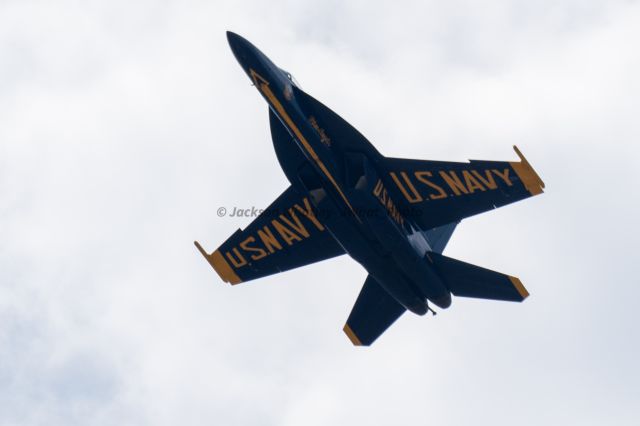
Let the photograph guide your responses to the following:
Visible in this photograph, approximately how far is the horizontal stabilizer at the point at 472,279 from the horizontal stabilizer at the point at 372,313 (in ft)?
10.5

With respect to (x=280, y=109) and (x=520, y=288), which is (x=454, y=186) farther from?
(x=280, y=109)

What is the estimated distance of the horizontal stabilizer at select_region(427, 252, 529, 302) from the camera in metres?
39.0

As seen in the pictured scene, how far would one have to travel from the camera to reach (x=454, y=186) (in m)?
38.3

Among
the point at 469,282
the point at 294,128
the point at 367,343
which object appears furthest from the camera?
the point at 367,343

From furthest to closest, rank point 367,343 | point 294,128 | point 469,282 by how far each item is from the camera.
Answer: point 367,343 → point 469,282 → point 294,128

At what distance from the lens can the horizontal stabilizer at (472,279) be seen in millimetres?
39000

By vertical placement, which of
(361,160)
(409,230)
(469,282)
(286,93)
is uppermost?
(286,93)

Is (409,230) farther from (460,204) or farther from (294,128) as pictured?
(294,128)

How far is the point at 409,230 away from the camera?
38.8 metres

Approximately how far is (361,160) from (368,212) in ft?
6.02

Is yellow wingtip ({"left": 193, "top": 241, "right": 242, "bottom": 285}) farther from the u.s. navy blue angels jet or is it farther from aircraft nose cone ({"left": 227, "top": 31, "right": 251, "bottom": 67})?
aircraft nose cone ({"left": 227, "top": 31, "right": 251, "bottom": 67})

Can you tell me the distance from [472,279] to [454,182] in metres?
3.75

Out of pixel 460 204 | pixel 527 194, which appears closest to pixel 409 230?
pixel 460 204

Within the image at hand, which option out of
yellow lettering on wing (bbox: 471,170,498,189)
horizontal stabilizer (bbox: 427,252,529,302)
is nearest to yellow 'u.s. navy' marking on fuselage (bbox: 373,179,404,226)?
horizontal stabilizer (bbox: 427,252,529,302)
